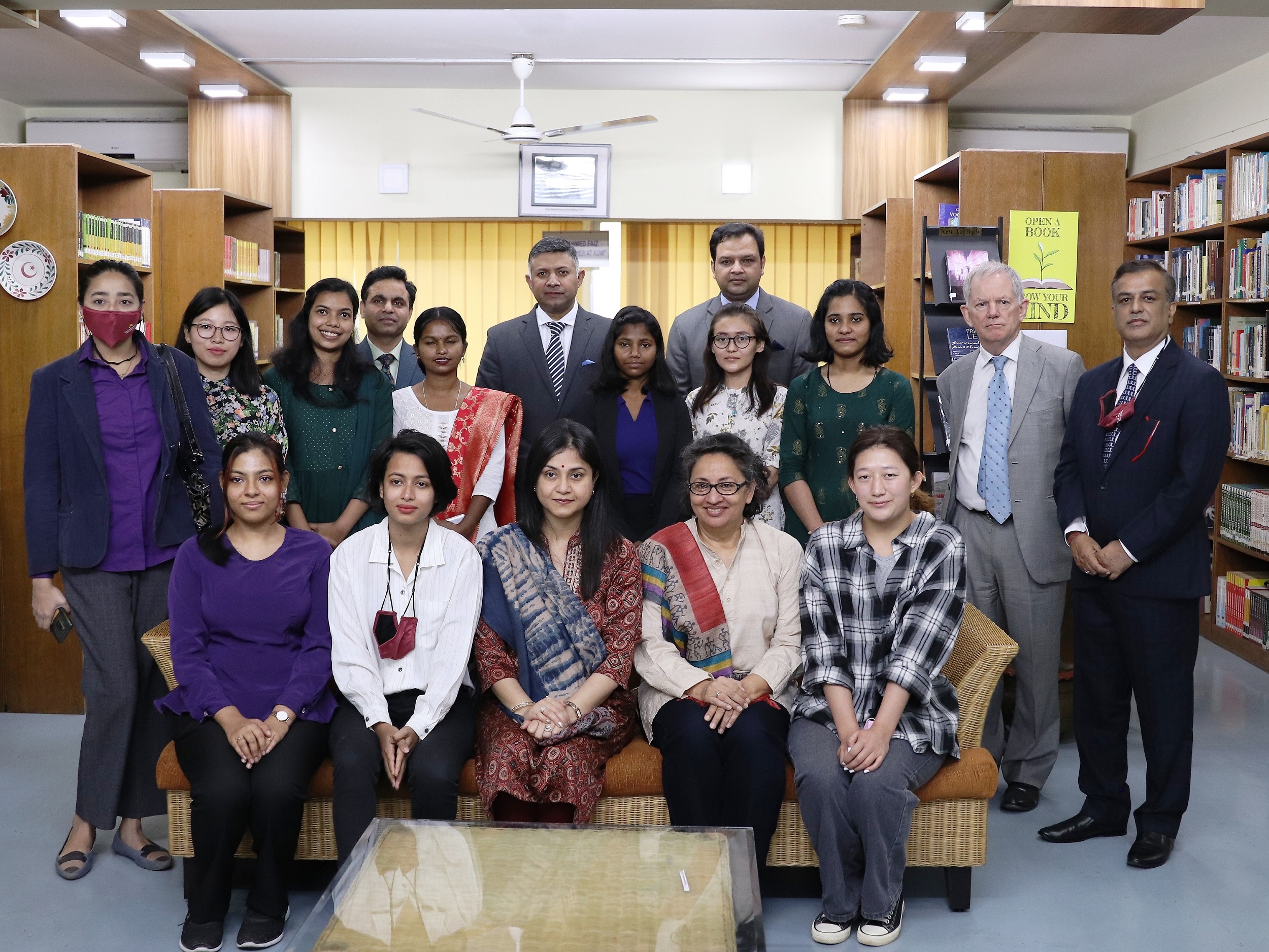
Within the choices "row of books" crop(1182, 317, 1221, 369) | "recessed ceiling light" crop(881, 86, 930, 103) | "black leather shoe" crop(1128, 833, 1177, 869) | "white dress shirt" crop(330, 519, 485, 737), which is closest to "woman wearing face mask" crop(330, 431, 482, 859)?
"white dress shirt" crop(330, 519, 485, 737)

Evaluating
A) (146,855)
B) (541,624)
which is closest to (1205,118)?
(541,624)

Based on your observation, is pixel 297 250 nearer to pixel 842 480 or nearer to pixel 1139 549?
pixel 842 480

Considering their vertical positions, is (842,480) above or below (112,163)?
below

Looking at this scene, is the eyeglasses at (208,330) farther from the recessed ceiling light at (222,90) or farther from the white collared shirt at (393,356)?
the recessed ceiling light at (222,90)

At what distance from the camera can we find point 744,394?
335cm

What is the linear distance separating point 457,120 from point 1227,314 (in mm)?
4306

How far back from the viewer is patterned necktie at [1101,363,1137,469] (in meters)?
2.89

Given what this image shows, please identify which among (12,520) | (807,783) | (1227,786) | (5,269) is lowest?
(1227,786)

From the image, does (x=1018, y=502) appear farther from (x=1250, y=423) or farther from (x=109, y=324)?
(x=1250, y=423)

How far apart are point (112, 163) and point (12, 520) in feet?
5.08

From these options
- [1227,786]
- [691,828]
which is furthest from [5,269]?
[1227,786]

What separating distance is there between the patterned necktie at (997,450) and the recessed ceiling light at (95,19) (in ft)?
14.8

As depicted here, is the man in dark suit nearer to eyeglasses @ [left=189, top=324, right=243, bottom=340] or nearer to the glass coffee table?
the glass coffee table

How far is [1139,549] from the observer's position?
2.77m
